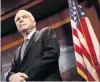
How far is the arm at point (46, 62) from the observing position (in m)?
1.71

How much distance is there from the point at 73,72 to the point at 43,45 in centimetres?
73

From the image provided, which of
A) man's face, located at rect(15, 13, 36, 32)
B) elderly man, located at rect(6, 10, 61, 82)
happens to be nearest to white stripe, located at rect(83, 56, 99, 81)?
elderly man, located at rect(6, 10, 61, 82)

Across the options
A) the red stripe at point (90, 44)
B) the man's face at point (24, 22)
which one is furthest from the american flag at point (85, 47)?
the man's face at point (24, 22)

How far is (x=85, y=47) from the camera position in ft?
6.57

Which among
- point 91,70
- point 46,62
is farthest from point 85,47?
point 46,62

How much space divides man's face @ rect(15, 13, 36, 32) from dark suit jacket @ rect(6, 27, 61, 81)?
0.10m

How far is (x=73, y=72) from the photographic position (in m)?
2.45

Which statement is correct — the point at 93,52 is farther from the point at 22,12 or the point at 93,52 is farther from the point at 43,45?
the point at 22,12

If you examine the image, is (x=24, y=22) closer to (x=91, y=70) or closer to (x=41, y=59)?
(x=41, y=59)

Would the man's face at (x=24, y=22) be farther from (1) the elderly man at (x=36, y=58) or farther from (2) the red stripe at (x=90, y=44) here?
(2) the red stripe at (x=90, y=44)

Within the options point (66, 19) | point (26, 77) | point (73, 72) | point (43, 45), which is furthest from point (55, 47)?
point (66, 19)

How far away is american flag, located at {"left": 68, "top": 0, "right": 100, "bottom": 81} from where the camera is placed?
1.94 meters

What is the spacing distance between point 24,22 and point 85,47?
484mm

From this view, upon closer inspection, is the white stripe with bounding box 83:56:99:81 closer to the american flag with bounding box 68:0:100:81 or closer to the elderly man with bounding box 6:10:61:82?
the american flag with bounding box 68:0:100:81
